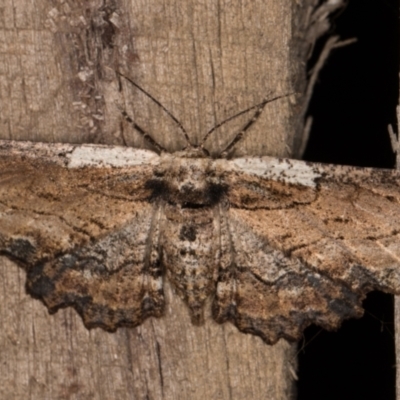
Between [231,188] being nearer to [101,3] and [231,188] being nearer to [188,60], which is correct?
[188,60]

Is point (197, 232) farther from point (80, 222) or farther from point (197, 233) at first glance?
point (80, 222)

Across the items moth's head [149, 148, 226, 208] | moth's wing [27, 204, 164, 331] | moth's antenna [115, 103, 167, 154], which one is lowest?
moth's wing [27, 204, 164, 331]

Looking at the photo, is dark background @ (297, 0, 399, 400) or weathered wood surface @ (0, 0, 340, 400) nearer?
weathered wood surface @ (0, 0, 340, 400)

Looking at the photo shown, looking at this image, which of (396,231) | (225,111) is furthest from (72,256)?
(396,231)

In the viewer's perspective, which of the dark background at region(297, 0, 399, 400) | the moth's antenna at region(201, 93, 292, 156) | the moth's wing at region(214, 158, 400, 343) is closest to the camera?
the moth's wing at region(214, 158, 400, 343)

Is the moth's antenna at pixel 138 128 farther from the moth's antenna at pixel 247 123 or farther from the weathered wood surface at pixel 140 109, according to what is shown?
the moth's antenna at pixel 247 123

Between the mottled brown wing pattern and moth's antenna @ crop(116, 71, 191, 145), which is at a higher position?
moth's antenna @ crop(116, 71, 191, 145)

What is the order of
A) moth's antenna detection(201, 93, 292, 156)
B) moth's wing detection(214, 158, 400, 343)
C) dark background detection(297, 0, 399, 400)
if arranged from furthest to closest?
dark background detection(297, 0, 399, 400)
moth's antenna detection(201, 93, 292, 156)
moth's wing detection(214, 158, 400, 343)

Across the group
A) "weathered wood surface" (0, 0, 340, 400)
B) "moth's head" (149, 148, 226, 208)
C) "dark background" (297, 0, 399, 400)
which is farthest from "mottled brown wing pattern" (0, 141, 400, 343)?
"dark background" (297, 0, 399, 400)

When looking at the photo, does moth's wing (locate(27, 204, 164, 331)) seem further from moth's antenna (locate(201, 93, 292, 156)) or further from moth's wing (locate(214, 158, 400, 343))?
moth's antenna (locate(201, 93, 292, 156))
